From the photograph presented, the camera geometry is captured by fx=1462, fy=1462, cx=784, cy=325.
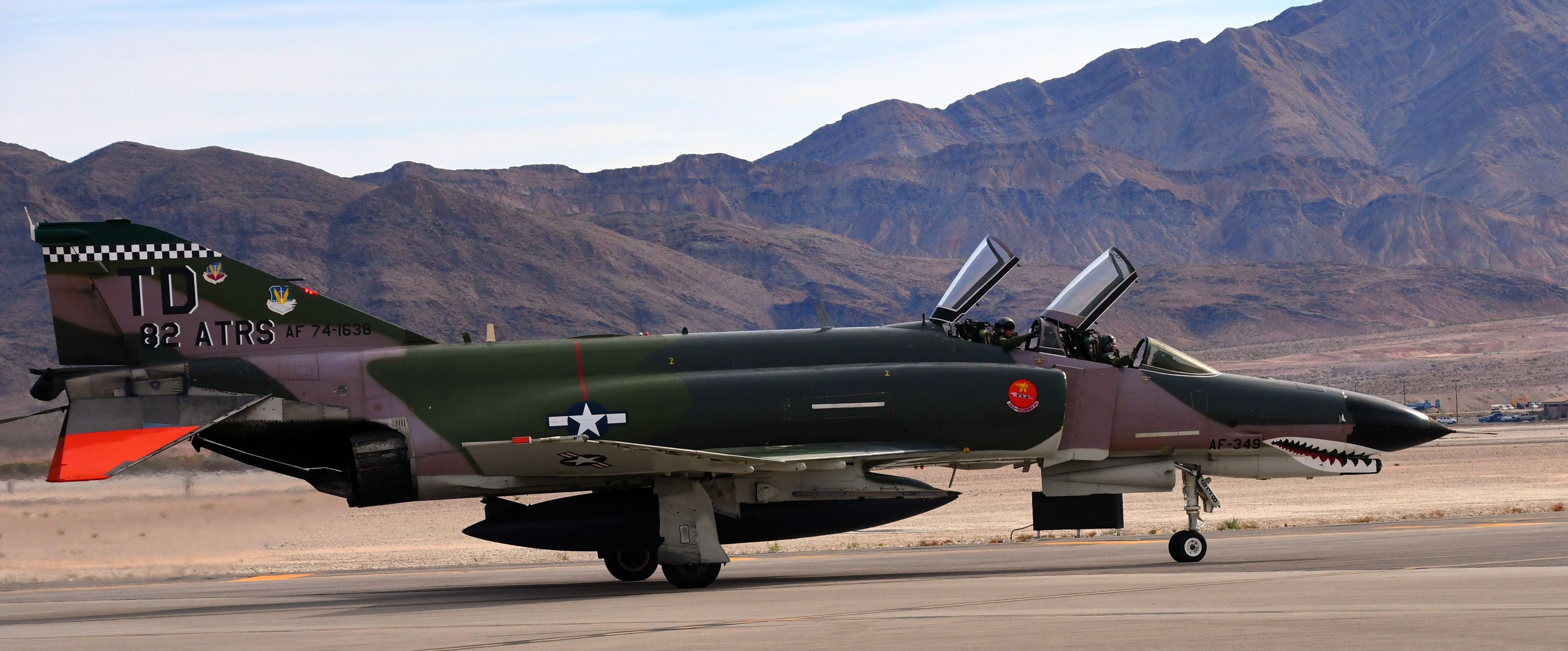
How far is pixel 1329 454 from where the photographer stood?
18.3 metres

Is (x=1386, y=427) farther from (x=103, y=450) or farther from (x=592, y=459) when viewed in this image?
(x=103, y=450)

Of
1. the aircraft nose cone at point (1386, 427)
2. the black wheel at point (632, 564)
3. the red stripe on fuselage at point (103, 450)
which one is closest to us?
the red stripe on fuselage at point (103, 450)

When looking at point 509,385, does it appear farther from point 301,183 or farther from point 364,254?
point 301,183

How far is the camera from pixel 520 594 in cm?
1767

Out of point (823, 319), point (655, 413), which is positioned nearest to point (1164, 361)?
point (823, 319)

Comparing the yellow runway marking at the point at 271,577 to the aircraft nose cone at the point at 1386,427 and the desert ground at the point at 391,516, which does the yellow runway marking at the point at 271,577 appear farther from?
the aircraft nose cone at the point at 1386,427

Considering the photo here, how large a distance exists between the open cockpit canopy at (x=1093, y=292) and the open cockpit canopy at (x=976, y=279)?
2.68ft

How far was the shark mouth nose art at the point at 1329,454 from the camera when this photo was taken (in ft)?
59.9

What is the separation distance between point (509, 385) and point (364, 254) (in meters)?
139

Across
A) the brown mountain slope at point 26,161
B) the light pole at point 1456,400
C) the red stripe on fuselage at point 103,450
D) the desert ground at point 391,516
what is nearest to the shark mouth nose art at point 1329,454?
the desert ground at point 391,516

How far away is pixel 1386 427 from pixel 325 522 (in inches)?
790

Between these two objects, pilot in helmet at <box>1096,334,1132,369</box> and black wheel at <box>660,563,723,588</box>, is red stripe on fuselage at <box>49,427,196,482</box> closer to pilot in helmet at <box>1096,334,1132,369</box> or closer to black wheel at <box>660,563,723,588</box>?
black wheel at <box>660,563,723,588</box>

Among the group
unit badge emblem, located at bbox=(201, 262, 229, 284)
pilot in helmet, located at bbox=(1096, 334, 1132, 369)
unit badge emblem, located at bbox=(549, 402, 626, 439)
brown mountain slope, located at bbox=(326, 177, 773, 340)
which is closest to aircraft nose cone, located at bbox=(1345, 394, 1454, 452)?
pilot in helmet, located at bbox=(1096, 334, 1132, 369)

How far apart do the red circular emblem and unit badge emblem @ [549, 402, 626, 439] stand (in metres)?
4.67
